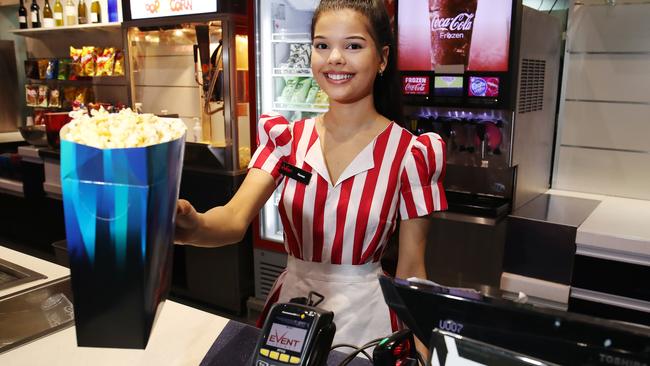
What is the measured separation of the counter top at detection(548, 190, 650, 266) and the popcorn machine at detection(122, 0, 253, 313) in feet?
6.91

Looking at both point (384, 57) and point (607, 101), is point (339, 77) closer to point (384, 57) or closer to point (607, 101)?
point (384, 57)

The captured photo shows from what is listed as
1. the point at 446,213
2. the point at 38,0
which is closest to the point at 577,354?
the point at 446,213

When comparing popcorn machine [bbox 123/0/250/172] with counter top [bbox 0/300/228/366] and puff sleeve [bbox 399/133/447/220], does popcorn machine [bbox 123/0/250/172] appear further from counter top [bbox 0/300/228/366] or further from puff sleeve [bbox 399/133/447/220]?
counter top [bbox 0/300/228/366]

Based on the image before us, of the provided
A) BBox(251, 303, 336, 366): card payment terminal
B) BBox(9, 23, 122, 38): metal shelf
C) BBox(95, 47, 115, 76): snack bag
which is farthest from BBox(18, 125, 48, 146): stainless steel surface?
BBox(251, 303, 336, 366): card payment terminal

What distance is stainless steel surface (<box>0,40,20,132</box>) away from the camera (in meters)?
5.77

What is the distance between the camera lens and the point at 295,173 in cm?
158

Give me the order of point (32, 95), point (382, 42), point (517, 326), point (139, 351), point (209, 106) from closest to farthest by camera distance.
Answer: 1. point (517, 326)
2. point (139, 351)
3. point (382, 42)
4. point (209, 106)
5. point (32, 95)

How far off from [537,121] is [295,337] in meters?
2.38

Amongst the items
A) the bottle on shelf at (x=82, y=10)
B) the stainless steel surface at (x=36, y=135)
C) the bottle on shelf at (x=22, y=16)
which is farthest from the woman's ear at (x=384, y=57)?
the bottle on shelf at (x=22, y=16)

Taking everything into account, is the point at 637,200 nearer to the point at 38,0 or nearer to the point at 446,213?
the point at 446,213

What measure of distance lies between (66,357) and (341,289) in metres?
0.73

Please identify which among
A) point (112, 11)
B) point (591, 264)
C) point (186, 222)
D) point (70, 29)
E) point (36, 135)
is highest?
point (112, 11)

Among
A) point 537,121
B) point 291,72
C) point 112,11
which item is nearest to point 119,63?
point 112,11

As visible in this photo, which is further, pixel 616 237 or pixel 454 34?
pixel 454 34
